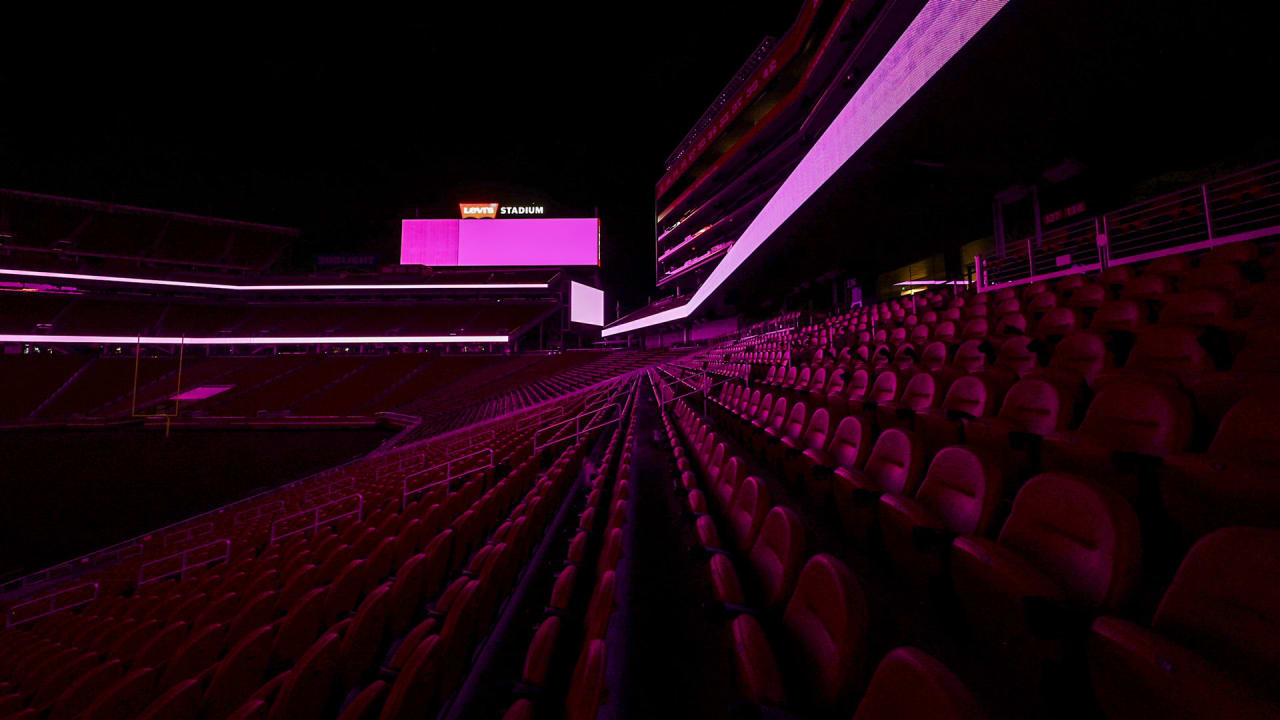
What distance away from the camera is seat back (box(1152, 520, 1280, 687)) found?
65 cm

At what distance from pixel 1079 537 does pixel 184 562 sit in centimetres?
531

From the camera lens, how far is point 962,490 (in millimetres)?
1362

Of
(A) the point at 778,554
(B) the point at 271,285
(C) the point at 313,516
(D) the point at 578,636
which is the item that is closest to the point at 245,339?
(B) the point at 271,285

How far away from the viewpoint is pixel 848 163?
4895mm

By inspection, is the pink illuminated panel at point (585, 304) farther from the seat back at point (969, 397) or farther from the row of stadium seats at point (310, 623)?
the seat back at point (969, 397)

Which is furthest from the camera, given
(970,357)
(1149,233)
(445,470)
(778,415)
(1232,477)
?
(1149,233)

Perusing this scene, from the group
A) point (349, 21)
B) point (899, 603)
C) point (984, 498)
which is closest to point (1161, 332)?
point (984, 498)

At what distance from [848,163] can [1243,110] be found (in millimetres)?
3419

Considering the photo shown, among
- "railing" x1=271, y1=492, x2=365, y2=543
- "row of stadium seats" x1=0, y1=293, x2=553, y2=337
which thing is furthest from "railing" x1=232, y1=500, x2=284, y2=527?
"row of stadium seats" x1=0, y1=293, x2=553, y2=337

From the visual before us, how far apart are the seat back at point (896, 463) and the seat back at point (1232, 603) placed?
868 millimetres

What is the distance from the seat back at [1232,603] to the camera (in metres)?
0.65

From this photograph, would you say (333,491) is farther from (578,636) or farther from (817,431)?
(817,431)

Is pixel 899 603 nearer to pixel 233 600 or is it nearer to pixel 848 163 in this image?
pixel 233 600

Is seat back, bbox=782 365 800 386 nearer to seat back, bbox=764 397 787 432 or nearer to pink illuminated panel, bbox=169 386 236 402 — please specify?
seat back, bbox=764 397 787 432
